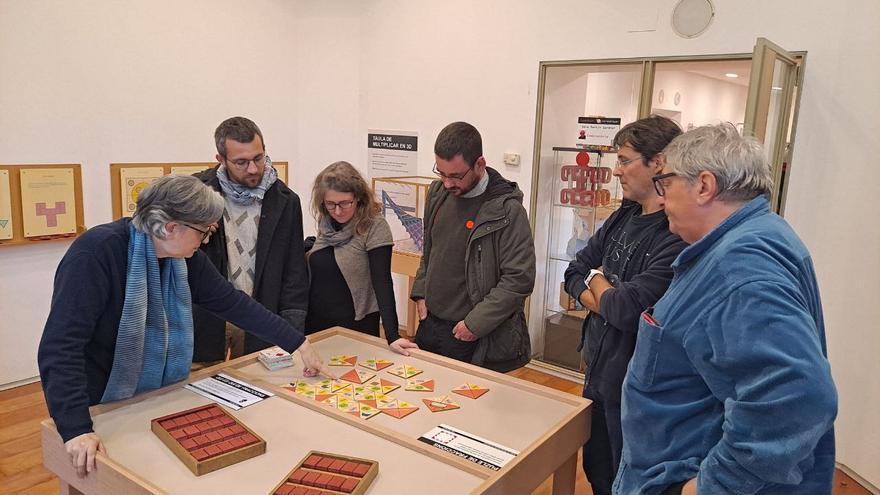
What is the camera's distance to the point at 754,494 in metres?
1.11

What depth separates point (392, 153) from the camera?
4918 millimetres

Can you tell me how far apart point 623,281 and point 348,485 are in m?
1.00

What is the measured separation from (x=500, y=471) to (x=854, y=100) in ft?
8.88

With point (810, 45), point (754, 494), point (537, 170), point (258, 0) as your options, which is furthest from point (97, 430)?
point (258, 0)

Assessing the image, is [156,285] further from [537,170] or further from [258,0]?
[258,0]

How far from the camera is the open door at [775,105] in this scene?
2.52m

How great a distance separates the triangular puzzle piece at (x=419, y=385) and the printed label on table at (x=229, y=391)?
0.43 meters

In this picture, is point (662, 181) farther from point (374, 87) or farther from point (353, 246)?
point (374, 87)

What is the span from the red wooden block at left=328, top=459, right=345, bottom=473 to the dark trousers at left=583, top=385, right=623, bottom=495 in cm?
79

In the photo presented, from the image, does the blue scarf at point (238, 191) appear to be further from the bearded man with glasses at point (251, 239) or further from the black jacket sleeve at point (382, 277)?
the black jacket sleeve at point (382, 277)

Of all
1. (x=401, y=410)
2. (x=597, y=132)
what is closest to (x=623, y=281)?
(x=401, y=410)

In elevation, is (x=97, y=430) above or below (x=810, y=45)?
below

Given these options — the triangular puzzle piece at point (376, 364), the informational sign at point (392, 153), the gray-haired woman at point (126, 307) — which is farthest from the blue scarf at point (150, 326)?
the informational sign at point (392, 153)

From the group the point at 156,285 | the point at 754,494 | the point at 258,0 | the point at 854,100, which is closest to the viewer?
the point at 754,494
